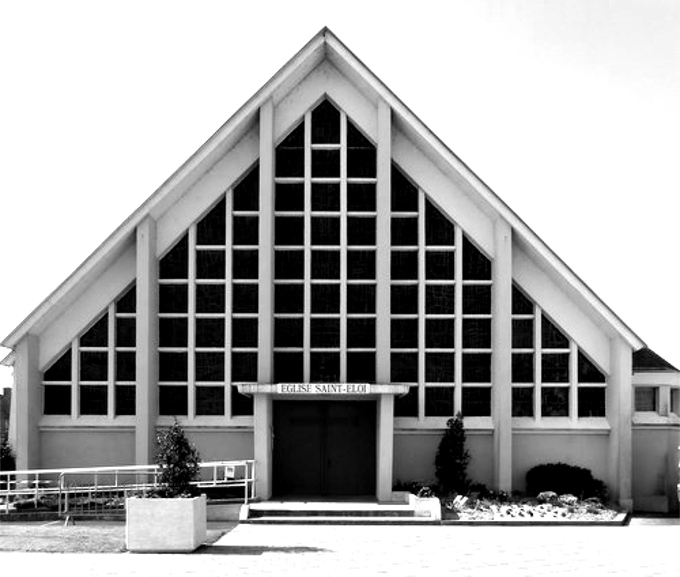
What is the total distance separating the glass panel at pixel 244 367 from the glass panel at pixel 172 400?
1.45 m

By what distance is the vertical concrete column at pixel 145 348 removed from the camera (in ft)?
96.3

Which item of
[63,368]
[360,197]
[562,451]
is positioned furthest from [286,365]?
[562,451]

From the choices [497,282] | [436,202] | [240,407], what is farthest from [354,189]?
[240,407]

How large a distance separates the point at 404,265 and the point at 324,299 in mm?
2413

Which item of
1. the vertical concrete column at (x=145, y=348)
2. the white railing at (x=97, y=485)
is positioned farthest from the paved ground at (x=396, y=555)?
the vertical concrete column at (x=145, y=348)

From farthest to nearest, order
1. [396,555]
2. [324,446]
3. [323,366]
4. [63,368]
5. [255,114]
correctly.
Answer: [324,446]
[63,368]
[323,366]
[255,114]
[396,555]

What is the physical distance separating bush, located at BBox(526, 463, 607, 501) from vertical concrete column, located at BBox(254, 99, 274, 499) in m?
7.15

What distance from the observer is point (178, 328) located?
30422 millimetres

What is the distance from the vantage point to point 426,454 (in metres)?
30.1

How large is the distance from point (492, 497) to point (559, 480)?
7.36ft

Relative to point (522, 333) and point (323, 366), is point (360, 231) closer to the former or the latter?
point (323, 366)

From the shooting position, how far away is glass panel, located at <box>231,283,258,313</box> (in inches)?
1196

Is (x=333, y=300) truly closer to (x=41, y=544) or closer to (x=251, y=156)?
(x=251, y=156)

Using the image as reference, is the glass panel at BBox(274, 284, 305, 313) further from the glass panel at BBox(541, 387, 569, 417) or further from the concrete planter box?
the concrete planter box
